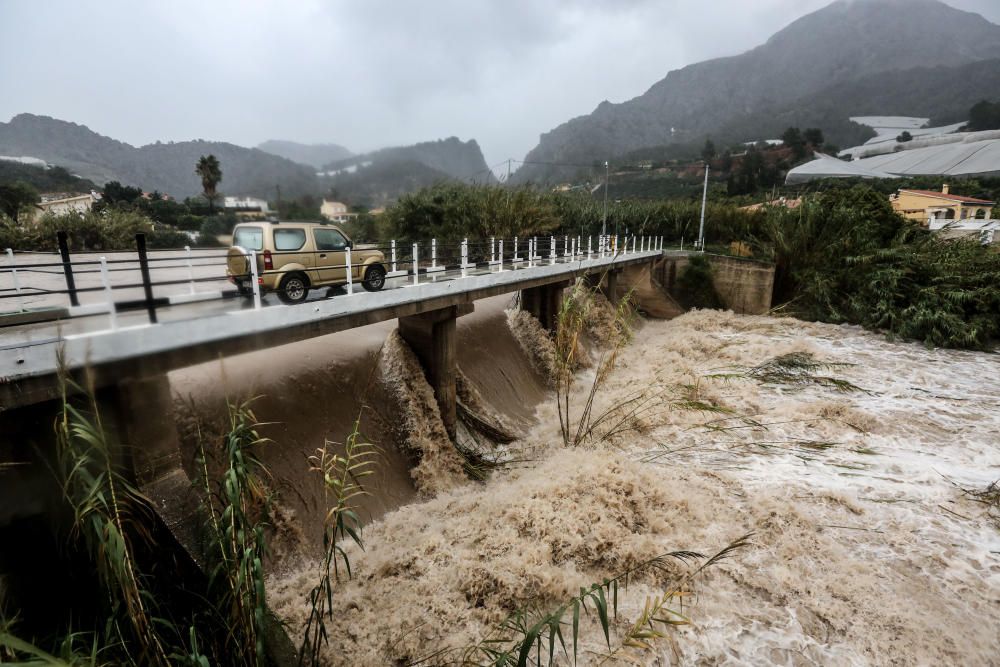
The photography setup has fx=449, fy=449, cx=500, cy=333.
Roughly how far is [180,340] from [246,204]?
201 cm

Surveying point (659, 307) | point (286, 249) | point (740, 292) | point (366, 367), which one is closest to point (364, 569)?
point (366, 367)

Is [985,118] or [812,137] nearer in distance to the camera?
[812,137]

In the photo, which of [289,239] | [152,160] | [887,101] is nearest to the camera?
[152,160]

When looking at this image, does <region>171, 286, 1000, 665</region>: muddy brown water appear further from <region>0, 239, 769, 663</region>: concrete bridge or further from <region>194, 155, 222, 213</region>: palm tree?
<region>194, 155, 222, 213</region>: palm tree

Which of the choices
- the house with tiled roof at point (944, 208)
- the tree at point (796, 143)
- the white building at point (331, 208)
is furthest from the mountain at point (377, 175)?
the tree at point (796, 143)

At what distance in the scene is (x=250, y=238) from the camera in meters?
8.25

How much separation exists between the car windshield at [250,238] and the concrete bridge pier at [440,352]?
3.82 meters

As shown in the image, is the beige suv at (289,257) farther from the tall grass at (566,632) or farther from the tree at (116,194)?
the tall grass at (566,632)

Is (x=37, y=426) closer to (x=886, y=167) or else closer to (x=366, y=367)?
(x=366, y=367)

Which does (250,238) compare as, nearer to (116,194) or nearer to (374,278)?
(374,278)

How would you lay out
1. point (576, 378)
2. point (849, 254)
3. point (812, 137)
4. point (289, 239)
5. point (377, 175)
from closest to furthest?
point (289, 239)
point (377, 175)
point (576, 378)
point (849, 254)
point (812, 137)

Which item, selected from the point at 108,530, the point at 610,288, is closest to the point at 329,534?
the point at 108,530

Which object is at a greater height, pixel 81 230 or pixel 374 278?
pixel 81 230

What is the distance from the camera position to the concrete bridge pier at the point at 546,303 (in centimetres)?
1711
